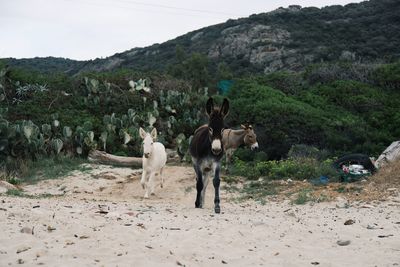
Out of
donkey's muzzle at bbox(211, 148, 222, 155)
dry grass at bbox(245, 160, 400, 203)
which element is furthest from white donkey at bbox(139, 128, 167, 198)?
donkey's muzzle at bbox(211, 148, 222, 155)

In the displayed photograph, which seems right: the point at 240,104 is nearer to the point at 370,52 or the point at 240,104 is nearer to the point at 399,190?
the point at 399,190

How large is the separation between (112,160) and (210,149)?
8865 millimetres

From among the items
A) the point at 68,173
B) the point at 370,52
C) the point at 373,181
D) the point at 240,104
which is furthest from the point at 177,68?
the point at 373,181

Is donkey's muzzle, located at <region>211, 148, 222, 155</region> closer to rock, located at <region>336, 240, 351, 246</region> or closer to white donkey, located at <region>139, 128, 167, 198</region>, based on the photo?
rock, located at <region>336, 240, 351, 246</region>

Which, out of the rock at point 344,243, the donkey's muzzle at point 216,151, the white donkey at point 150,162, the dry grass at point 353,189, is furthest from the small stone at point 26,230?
the dry grass at point 353,189

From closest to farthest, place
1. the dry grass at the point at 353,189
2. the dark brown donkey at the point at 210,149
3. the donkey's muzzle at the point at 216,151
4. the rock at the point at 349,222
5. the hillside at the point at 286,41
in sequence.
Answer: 1. the rock at the point at 349,222
2. the donkey's muzzle at the point at 216,151
3. the dark brown donkey at the point at 210,149
4. the dry grass at the point at 353,189
5. the hillside at the point at 286,41

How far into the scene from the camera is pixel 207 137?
9086mm

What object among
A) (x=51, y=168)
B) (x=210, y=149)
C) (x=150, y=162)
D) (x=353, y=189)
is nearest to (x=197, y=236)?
(x=210, y=149)

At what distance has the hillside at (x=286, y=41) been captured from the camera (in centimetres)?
4812

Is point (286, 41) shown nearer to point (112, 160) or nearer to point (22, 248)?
point (112, 160)

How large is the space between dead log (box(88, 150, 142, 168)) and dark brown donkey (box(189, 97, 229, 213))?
764 centimetres

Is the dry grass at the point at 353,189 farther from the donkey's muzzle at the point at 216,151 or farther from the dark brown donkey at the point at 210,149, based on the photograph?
the donkey's muzzle at the point at 216,151

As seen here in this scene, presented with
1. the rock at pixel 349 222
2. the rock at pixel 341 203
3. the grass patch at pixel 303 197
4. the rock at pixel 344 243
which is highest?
the rock at pixel 344 243

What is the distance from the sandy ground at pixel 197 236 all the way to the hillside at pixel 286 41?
36404 millimetres
